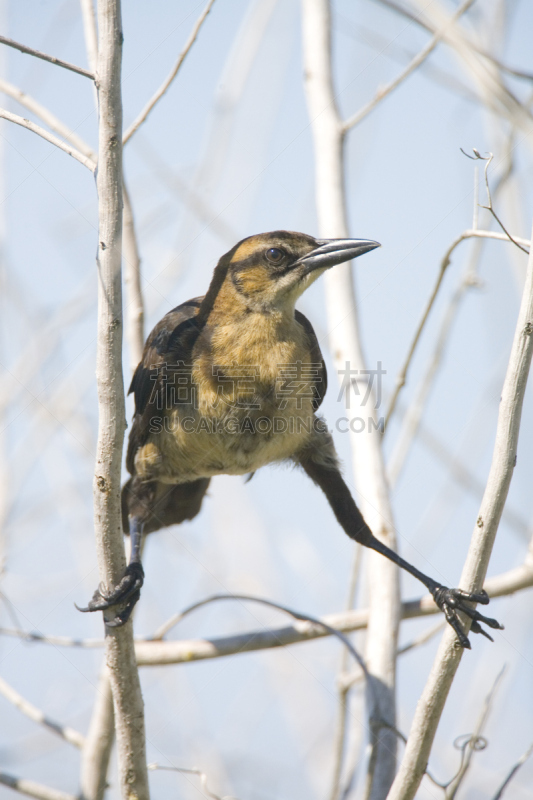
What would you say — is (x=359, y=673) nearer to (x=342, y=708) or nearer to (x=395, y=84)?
Result: (x=342, y=708)

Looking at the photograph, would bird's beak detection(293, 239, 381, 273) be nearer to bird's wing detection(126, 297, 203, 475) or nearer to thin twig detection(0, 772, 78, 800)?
bird's wing detection(126, 297, 203, 475)

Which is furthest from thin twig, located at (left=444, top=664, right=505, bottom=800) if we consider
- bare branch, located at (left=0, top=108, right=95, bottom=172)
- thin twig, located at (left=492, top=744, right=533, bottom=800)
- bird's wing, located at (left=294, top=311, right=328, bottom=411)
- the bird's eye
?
bare branch, located at (left=0, top=108, right=95, bottom=172)

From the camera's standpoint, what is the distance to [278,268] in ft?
12.3

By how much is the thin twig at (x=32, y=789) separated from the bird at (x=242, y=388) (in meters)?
0.90

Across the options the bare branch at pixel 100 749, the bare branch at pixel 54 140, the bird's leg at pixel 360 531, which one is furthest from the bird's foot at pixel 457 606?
the bare branch at pixel 54 140

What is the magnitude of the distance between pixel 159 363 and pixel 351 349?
3.11 ft

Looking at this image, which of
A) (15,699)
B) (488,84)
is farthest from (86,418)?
(488,84)

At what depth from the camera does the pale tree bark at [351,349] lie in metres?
3.07

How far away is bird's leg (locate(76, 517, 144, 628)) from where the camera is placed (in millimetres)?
2598

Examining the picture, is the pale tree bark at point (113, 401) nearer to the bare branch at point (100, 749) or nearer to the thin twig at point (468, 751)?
the bare branch at point (100, 749)

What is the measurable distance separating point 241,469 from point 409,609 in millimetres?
1025

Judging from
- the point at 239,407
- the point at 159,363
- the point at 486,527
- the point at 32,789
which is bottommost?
the point at 32,789

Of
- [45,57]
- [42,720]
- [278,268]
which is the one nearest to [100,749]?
[42,720]

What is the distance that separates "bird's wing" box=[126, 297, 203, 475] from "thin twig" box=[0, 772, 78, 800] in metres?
1.57
